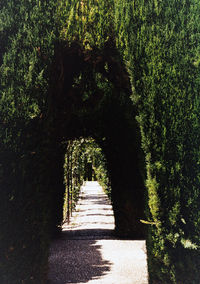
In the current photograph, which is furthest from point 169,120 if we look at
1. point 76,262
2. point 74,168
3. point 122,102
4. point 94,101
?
point 74,168

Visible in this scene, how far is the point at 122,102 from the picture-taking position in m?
4.02

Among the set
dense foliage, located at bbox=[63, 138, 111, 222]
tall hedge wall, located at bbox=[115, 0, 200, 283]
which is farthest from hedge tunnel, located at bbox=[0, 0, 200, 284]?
dense foliage, located at bbox=[63, 138, 111, 222]

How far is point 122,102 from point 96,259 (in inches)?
146

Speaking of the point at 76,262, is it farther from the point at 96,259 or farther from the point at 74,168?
the point at 74,168

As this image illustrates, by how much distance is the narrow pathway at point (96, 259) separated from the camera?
499 cm

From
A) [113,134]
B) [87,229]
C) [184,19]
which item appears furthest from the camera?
[87,229]

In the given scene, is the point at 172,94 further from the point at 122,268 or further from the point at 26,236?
the point at 122,268

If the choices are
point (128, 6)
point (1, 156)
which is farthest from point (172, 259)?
point (128, 6)

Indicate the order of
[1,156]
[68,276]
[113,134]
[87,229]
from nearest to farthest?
1. [1,156]
2. [68,276]
3. [113,134]
4. [87,229]

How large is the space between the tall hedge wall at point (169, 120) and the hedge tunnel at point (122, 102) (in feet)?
0.04

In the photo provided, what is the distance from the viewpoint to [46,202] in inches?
145

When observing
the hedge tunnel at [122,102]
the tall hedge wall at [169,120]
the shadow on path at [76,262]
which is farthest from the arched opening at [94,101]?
the shadow on path at [76,262]

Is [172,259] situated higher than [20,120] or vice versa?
[20,120]

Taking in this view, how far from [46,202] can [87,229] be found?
235 inches
